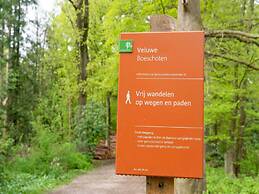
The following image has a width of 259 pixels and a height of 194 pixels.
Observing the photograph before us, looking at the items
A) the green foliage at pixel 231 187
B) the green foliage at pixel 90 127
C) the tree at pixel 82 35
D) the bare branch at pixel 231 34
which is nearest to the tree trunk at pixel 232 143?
the green foliage at pixel 231 187

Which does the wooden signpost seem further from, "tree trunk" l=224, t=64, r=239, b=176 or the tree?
the tree

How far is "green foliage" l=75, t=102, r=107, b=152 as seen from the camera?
1977cm

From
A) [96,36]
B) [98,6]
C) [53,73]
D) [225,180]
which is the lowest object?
[225,180]

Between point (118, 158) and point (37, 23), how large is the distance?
20.3 metres

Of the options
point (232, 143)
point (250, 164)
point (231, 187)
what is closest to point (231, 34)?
point (231, 187)

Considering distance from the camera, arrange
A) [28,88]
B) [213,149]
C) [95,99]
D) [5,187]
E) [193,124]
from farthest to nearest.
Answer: [95,99]
[28,88]
[213,149]
[5,187]
[193,124]

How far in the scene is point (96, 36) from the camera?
25594 millimetres

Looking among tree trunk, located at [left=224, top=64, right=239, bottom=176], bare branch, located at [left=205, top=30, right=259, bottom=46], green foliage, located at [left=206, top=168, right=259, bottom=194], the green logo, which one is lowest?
green foliage, located at [left=206, top=168, right=259, bottom=194]

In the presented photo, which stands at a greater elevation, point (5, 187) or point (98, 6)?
point (98, 6)

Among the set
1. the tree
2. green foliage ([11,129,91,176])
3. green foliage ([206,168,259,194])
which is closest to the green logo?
green foliage ([206,168,259,194])

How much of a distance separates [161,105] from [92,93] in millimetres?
20844

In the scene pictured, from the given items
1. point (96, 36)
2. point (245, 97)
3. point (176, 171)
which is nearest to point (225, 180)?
point (245, 97)

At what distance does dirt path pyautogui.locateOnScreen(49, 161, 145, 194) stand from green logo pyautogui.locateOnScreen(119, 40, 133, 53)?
807 centimetres

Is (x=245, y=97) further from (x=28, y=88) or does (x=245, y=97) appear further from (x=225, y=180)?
(x=28, y=88)
